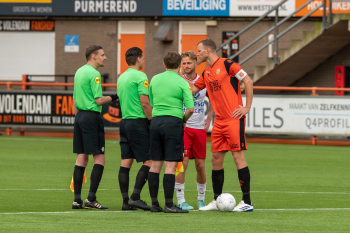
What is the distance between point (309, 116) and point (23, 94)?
9.31 metres

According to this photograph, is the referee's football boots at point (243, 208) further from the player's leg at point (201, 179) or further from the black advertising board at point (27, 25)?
the black advertising board at point (27, 25)

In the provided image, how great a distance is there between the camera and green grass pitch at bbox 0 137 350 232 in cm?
684

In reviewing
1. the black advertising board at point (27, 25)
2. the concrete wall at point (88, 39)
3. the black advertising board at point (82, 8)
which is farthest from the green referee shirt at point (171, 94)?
the black advertising board at point (27, 25)

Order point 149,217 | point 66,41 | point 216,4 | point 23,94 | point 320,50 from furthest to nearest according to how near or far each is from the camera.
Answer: point 66,41
point 216,4
point 320,50
point 23,94
point 149,217

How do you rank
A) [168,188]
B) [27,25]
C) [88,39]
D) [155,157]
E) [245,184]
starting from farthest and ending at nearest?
[27,25]
[88,39]
[245,184]
[155,157]
[168,188]

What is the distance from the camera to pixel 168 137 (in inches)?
303

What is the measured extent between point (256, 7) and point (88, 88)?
17.9 m

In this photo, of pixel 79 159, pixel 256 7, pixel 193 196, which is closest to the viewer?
pixel 79 159

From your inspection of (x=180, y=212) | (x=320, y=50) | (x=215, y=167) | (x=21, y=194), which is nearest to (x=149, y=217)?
(x=180, y=212)

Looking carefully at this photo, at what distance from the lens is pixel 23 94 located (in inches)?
809

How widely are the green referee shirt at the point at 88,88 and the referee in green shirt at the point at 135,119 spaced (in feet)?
0.99

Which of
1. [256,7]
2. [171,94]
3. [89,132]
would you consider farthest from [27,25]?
[171,94]

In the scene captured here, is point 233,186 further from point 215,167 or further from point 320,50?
point 320,50

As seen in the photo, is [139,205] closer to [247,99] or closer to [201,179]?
[201,179]
